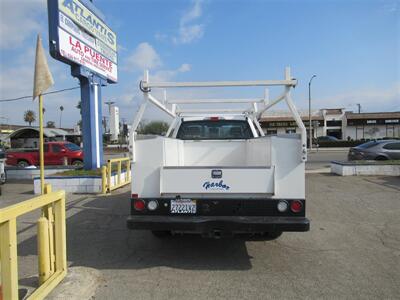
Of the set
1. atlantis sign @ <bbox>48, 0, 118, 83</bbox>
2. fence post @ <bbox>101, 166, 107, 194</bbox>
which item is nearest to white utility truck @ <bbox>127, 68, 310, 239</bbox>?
fence post @ <bbox>101, 166, 107, 194</bbox>

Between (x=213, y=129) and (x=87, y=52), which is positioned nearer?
(x=213, y=129)

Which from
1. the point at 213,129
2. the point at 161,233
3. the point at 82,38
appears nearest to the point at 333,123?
the point at 82,38

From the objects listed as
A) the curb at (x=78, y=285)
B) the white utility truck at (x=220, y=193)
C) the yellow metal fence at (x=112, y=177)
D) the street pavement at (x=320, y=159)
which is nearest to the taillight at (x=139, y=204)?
the white utility truck at (x=220, y=193)

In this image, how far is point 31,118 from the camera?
104 meters

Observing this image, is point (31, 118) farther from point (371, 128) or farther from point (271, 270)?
point (271, 270)

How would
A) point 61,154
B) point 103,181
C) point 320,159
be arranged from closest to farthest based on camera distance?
1. point 103,181
2. point 61,154
3. point 320,159

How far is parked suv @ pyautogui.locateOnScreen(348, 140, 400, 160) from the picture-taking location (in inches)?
640

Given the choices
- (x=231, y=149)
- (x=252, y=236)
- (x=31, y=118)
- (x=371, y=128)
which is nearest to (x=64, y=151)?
(x=231, y=149)

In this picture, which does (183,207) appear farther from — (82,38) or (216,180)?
(82,38)

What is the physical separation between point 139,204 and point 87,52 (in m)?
9.69

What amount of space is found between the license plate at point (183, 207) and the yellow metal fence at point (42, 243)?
132cm

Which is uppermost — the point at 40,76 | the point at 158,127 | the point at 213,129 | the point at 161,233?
the point at 40,76

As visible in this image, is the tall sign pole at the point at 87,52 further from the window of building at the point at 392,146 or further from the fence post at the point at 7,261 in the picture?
the window of building at the point at 392,146

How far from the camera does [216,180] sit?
4688 mm
